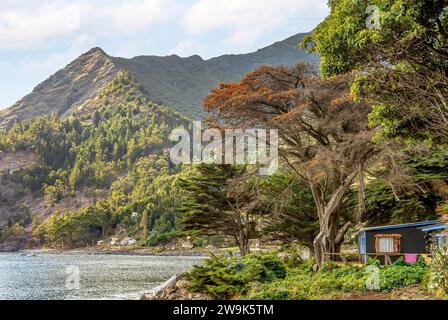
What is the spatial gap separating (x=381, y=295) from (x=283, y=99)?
12.5 metres

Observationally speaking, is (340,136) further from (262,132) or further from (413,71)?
(413,71)

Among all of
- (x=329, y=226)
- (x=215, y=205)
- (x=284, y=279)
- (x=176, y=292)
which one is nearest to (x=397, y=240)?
(x=329, y=226)

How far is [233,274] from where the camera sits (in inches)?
802

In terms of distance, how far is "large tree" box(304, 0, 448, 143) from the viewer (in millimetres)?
11562

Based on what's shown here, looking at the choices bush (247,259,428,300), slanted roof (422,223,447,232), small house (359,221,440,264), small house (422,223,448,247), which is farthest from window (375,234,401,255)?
bush (247,259,428,300)

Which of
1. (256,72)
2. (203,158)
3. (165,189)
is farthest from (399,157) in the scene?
(165,189)

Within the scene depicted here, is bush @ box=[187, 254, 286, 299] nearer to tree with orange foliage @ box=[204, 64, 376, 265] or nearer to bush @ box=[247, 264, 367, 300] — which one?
bush @ box=[247, 264, 367, 300]

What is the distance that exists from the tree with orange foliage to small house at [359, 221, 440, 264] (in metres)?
1.24

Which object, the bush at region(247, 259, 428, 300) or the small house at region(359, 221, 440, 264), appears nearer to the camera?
the bush at region(247, 259, 428, 300)

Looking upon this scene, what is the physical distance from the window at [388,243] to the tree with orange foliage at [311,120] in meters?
1.32

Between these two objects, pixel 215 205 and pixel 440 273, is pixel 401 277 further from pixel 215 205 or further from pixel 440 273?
pixel 215 205

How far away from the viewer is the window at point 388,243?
999 inches

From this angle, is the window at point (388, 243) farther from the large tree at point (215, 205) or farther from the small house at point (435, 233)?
the large tree at point (215, 205)

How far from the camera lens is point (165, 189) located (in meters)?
186
